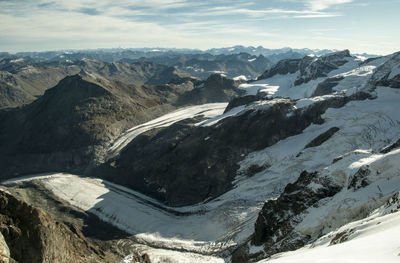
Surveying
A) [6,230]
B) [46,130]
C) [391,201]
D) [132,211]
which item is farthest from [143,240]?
[46,130]

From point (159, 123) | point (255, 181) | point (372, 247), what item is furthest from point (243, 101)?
point (372, 247)

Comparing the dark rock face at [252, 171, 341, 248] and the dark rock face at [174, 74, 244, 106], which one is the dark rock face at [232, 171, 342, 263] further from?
the dark rock face at [174, 74, 244, 106]

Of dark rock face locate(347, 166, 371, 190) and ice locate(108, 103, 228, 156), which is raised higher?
dark rock face locate(347, 166, 371, 190)

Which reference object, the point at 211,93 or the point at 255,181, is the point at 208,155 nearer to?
the point at 255,181

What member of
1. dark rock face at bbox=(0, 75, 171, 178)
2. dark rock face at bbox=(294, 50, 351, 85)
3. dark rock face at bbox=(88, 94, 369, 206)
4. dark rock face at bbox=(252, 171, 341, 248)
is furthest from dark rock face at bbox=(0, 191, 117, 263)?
dark rock face at bbox=(294, 50, 351, 85)

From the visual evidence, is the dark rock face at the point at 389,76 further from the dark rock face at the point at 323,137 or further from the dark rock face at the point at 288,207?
the dark rock face at the point at 288,207

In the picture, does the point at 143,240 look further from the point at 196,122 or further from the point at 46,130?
the point at 46,130
